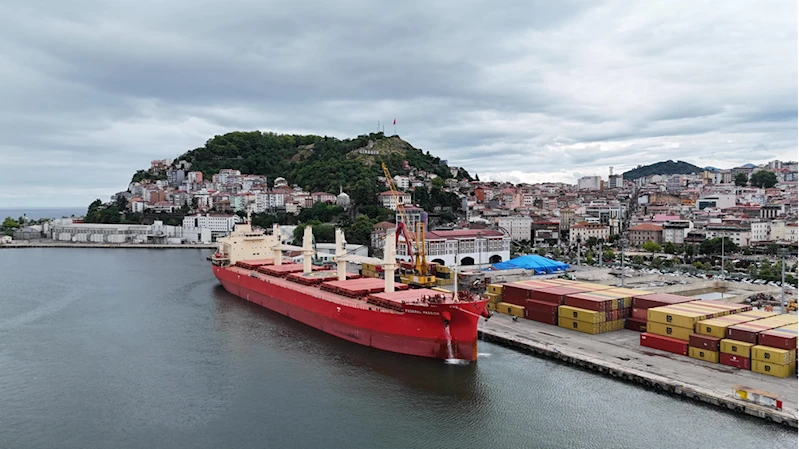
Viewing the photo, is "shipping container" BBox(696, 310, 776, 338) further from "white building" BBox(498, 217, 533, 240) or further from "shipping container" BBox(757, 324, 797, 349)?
"white building" BBox(498, 217, 533, 240)

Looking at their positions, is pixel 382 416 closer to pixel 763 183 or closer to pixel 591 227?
pixel 591 227

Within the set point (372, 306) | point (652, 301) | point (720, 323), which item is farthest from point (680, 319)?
point (372, 306)

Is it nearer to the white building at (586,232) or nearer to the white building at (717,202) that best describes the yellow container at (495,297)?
the white building at (586,232)

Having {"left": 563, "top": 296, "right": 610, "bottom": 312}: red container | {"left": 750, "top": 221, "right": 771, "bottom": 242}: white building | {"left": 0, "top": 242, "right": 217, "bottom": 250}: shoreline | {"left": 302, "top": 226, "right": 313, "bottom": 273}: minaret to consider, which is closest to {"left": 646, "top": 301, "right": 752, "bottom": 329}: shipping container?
{"left": 563, "top": 296, "right": 610, "bottom": 312}: red container

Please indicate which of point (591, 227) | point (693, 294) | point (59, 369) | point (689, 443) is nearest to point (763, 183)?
point (591, 227)

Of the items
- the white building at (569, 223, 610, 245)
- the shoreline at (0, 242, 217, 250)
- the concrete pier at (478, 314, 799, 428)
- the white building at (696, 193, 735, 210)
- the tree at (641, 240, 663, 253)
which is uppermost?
the white building at (696, 193, 735, 210)
